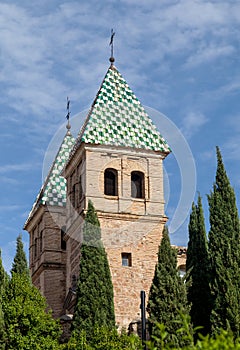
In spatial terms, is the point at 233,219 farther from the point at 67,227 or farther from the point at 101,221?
the point at 67,227

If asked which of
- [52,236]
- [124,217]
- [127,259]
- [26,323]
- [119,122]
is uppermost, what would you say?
[119,122]

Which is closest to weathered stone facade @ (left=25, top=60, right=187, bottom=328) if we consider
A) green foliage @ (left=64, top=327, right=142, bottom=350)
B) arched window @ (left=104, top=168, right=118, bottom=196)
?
arched window @ (left=104, top=168, right=118, bottom=196)

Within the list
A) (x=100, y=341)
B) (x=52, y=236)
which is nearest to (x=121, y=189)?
(x=52, y=236)

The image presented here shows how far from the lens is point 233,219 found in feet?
76.1

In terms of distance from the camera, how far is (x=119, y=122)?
29625 mm

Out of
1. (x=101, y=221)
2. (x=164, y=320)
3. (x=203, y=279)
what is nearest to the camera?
(x=164, y=320)

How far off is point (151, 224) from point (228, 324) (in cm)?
893

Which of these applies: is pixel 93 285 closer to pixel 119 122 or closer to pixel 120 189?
pixel 120 189

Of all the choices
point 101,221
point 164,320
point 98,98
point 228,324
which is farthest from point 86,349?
point 98,98

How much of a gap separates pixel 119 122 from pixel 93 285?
24.7ft

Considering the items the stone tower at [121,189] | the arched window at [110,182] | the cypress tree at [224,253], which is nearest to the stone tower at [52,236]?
the stone tower at [121,189]

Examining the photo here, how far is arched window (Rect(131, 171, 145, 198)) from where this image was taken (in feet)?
96.4

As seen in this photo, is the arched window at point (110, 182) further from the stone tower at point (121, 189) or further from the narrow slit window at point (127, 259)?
the narrow slit window at point (127, 259)

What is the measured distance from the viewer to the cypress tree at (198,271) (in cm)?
2436
